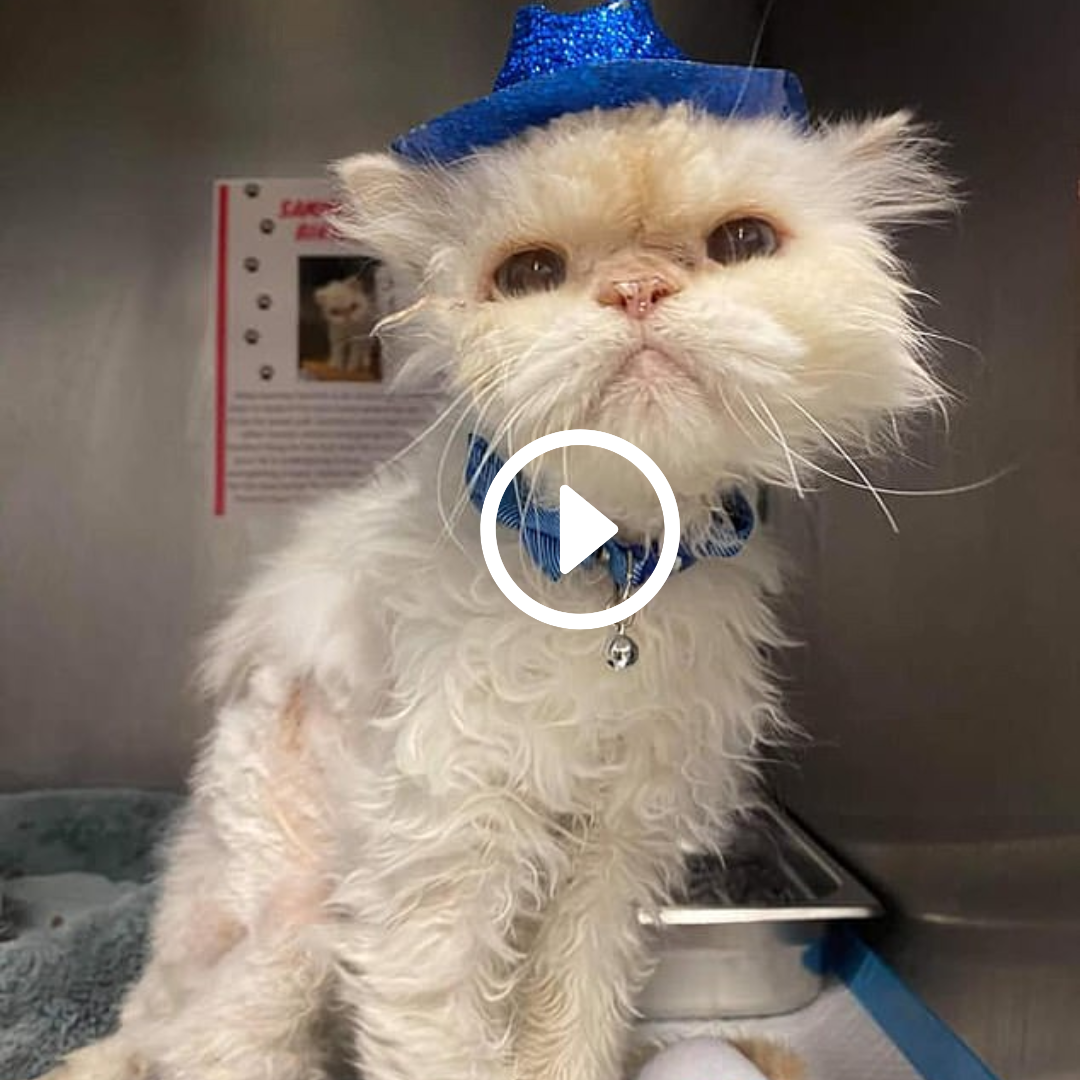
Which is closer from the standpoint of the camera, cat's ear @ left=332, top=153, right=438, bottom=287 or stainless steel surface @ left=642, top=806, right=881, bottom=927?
cat's ear @ left=332, top=153, right=438, bottom=287

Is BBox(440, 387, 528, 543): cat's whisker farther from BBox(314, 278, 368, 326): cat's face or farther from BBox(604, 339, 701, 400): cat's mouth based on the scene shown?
BBox(314, 278, 368, 326): cat's face

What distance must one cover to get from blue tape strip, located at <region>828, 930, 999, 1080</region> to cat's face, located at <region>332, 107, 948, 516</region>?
417 mm

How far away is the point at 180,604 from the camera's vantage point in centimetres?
112

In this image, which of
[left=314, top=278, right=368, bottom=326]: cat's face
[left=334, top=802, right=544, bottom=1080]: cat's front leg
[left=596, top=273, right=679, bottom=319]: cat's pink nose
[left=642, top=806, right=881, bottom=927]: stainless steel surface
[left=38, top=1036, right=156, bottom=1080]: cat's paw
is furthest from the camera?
[left=314, top=278, right=368, bottom=326]: cat's face

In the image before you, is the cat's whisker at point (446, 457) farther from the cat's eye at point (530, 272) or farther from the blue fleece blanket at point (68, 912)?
the blue fleece blanket at point (68, 912)

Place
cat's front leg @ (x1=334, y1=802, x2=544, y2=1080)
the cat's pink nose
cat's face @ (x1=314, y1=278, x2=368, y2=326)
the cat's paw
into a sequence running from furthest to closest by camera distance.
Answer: cat's face @ (x1=314, y1=278, x2=368, y2=326) → the cat's paw → cat's front leg @ (x1=334, y1=802, x2=544, y2=1080) → the cat's pink nose

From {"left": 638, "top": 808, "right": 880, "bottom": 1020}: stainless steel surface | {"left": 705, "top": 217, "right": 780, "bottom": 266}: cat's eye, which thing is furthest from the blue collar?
{"left": 638, "top": 808, "right": 880, "bottom": 1020}: stainless steel surface

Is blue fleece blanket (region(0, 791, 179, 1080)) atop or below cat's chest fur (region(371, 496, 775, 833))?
below

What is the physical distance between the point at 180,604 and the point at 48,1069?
44 centimetres

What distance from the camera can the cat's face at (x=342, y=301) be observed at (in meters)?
0.94

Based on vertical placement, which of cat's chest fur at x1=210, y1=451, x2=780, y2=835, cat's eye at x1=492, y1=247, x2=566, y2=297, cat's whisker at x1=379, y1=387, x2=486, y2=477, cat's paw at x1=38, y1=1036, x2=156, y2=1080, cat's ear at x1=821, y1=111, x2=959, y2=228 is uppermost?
cat's ear at x1=821, y1=111, x2=959, y2=228

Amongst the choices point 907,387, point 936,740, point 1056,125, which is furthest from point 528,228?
point 936,740

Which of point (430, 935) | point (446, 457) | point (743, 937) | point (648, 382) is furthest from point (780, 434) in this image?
point (743, 937)

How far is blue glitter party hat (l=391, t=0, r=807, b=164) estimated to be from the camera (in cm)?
51
